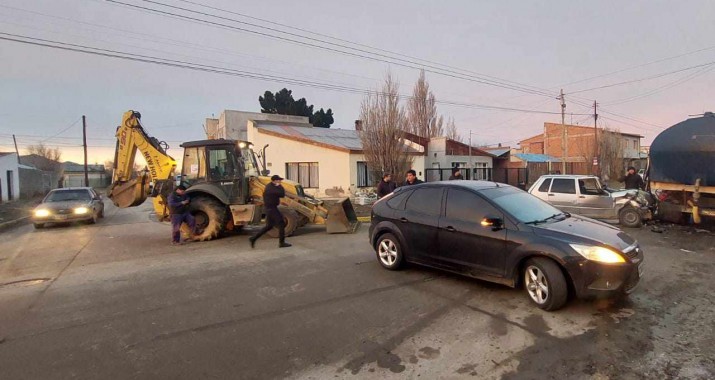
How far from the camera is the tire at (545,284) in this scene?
4.66 meters

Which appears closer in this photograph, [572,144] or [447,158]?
[447,158]

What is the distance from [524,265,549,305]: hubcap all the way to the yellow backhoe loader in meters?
6.49

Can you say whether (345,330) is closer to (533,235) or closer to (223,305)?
(223,305)

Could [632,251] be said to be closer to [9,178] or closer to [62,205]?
[62,205]

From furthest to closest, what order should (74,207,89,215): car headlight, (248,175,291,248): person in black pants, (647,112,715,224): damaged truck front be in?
(74,207,89,215): car headlight, (647,112,715,224): damaged truck front, (248,175,291,248): person in black pants

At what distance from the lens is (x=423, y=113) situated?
118 ft

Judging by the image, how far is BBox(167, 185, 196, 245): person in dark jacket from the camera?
9.94 m

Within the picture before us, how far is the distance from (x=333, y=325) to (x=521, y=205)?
125 inches

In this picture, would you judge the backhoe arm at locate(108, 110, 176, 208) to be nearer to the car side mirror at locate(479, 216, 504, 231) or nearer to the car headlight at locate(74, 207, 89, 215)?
the car headlight at locate(74, 207, 89, 215)

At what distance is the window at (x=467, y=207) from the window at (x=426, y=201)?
0.64 ft

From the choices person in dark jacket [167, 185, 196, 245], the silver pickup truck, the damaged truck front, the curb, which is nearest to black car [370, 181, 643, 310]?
person in dark jacket [167, 185, 196, 245]

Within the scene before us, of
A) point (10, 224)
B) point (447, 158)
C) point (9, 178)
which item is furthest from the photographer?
point (9, 178)

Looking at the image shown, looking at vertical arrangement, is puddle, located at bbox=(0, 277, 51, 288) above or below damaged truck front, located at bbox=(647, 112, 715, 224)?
below

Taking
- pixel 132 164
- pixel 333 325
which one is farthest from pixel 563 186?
pixel 132 164
